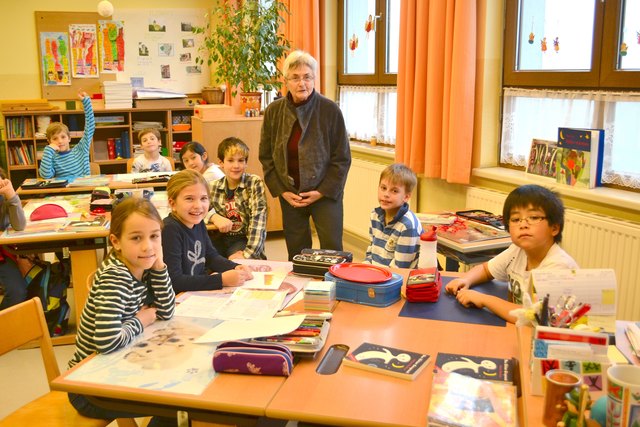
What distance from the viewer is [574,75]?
3.24m

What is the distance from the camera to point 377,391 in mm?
1509

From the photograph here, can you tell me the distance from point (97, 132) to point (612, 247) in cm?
612

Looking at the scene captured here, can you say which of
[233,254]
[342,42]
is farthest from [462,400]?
[342,42]

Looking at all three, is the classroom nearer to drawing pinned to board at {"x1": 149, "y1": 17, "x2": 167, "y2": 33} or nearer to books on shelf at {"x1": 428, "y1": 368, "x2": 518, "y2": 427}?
books on shelf at {"x1": 428, "y1": 368, "x2": 518, "y2": 427}

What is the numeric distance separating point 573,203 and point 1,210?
3027 mm

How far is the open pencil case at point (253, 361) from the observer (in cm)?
159

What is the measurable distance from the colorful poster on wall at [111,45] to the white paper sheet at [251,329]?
648 cm

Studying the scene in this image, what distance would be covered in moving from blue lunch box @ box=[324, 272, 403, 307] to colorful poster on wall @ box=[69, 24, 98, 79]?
6372mm

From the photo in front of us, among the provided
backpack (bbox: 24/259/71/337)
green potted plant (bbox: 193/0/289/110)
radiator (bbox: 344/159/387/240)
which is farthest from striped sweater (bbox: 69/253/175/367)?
green potted plant (bbox: 193/0/289/110)

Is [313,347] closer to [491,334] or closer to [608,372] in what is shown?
[491,334]

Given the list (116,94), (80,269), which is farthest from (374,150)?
(116,94)

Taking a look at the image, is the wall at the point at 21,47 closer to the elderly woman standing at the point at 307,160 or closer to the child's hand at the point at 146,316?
the elderly woman standing at the point at 307,160

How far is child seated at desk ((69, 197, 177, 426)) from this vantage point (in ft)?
5.96

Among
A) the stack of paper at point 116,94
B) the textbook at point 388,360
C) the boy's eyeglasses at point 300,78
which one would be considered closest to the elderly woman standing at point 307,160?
the boy's eyeglasses at point 300,78
